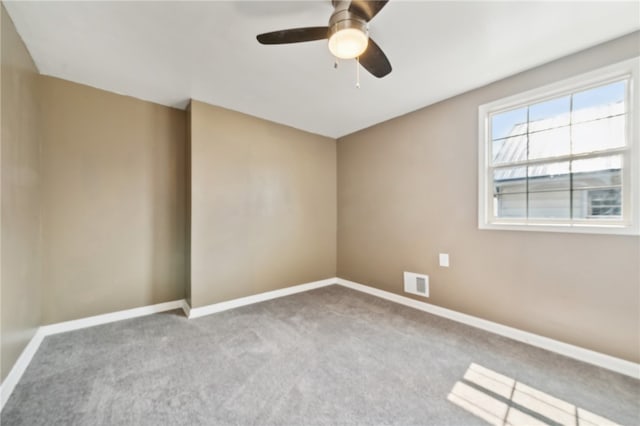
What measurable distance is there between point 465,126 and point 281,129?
242 centimetres

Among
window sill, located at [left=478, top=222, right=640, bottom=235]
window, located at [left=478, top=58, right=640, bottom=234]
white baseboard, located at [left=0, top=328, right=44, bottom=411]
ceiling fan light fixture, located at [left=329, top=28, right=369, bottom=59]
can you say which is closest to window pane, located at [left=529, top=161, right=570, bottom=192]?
window, located at [left=478, top=58, right=640, bottom=234]

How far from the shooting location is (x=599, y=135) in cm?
207

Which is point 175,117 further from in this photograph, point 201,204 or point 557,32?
point 557,32

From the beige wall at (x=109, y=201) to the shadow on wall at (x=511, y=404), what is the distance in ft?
10.4

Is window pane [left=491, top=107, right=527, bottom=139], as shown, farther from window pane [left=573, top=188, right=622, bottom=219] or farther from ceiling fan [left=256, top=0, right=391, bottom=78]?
ceiling fan [left=256, top=0, right=391, bottom=78]

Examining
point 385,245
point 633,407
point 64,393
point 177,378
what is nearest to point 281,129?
point 385,245

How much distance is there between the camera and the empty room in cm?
166

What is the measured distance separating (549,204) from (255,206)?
127 inches

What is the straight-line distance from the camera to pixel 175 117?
127 inches

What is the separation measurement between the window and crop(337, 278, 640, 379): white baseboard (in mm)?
977

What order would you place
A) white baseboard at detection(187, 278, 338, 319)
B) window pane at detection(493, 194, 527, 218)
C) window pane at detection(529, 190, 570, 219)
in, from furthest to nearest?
1. white baseboard at detection(187, 278, 338, 319)
2. window pane at detection(493, 194, 527, 218)
3. window pane at detection(529, 190, 570, 219)

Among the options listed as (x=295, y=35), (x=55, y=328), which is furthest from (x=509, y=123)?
(x=55, y=328)

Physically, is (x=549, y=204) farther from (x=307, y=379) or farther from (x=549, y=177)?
(x=307, y=379)

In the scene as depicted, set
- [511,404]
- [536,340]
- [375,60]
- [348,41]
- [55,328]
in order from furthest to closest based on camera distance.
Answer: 1. [55,328]
2. [536,340]
3. [375,60]
4. [511,404]
5. [348,41]
